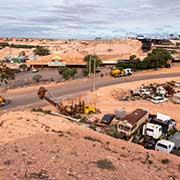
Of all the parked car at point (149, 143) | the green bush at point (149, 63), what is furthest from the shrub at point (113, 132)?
→ the green bush at point (149, 63)

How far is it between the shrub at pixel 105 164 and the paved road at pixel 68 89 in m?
19.4

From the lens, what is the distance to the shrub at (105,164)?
12297 mm

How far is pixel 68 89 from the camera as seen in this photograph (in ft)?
133

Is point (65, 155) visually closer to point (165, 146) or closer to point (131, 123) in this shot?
point (165, 146)

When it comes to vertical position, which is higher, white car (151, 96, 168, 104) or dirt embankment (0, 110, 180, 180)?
dirt embankment (0, 110, 180, 180)

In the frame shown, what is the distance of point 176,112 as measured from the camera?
30.8m

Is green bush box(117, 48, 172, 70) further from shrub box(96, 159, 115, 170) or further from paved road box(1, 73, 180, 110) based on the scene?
shrub box(96, 159, 115, 170)

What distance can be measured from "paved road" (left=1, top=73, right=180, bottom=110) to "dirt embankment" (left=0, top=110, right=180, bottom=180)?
45.1 ft

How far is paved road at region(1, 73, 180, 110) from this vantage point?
3266cm

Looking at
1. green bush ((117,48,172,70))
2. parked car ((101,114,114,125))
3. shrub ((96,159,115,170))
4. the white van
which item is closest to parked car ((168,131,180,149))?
the white van

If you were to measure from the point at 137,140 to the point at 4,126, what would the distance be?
9862 mm

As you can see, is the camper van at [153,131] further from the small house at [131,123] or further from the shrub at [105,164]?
the shrub at [105,164]

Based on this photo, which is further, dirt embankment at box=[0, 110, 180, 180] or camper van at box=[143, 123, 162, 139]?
camper van at box=[143, 123, 162, 139]

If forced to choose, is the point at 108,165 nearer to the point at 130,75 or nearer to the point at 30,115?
the point at 30,115
